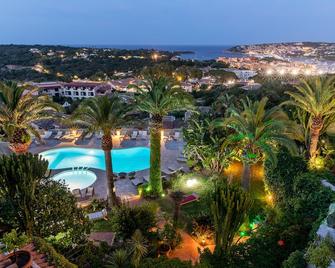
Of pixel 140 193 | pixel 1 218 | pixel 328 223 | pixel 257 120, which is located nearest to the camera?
pixel 328 223

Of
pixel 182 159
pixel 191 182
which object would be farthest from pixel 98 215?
pixel 182 159

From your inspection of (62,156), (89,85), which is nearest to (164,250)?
(62,156)

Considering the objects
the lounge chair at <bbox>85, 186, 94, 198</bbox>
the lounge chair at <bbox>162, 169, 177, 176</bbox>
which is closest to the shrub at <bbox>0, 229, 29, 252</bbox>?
the lounge chair at <bbox>85, 186, 94, 198</bbox>

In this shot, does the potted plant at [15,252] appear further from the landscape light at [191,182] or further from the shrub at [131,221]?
the landscape light at [191,182]

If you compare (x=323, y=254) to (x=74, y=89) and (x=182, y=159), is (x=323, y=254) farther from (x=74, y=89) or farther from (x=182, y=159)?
(x=74, y=89)

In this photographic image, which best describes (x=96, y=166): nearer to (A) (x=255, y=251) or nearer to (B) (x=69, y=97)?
(A) (x=255, y=251)

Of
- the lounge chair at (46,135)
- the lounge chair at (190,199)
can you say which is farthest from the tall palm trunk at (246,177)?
the lounge chair at (46,135)
